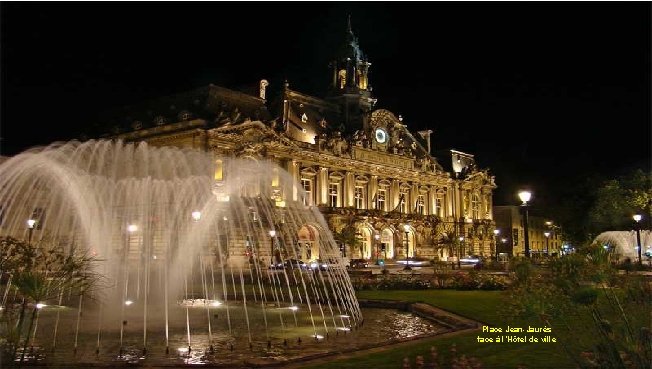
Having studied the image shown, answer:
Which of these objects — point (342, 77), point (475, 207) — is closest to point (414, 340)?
point (342, 77)

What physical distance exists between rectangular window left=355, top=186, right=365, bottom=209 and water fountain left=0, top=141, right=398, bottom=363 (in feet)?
33.8

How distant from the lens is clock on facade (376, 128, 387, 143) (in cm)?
8408

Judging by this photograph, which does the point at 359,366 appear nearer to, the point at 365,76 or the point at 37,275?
the point at 37,275

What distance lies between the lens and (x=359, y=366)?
12.6 meters

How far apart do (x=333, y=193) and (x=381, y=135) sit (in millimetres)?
13107

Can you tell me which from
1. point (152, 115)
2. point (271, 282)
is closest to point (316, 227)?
point (152, 115)

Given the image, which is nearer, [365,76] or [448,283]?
[448,283]

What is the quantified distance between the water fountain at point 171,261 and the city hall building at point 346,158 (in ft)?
5.69

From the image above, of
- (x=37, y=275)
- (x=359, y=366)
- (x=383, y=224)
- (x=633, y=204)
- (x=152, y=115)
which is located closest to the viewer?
(x=37, y=275)

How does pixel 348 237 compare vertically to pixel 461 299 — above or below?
above

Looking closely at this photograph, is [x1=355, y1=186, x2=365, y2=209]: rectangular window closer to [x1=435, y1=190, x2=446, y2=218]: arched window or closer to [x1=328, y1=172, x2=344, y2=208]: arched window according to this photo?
[x1=328, y1=172, x2=344, y2=208]: arched window

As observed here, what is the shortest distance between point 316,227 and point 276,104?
14770 millimetres

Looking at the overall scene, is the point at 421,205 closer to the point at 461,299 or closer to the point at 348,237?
the point at 348,237

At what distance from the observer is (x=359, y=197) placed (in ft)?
261
